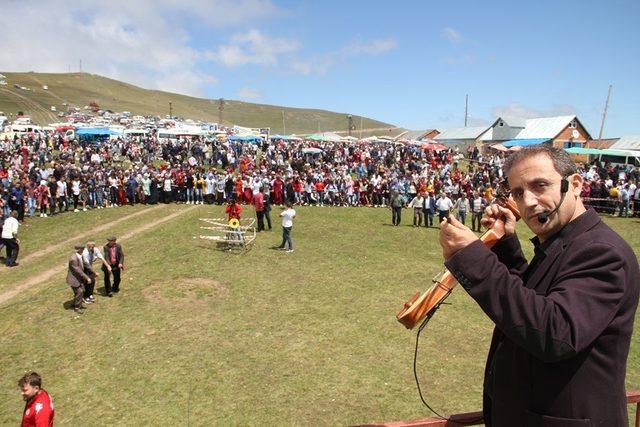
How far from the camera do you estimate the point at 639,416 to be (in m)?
2.90

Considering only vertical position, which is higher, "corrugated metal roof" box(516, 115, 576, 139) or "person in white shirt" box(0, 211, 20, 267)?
"corrugated metal roof" box(516, 115, 576, 139)

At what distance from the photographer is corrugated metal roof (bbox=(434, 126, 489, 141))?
6355 centimetres

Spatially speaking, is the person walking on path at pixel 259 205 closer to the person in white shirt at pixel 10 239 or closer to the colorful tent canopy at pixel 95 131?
the person in white shirt at pixel 10 239

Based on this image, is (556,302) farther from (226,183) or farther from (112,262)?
(226,183)

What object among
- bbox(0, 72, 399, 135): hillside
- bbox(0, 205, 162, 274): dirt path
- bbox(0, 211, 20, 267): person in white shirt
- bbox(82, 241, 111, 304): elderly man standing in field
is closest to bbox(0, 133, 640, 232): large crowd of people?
bbox(0, 205, 162, 274): dirt path

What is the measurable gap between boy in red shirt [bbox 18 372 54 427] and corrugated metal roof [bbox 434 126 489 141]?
62670 millimetres

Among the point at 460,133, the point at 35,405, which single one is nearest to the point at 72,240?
the point at 35,405

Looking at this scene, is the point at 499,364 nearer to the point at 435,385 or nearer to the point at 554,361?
the point at 554,361

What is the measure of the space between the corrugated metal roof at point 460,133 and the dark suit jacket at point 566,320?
6460 cm

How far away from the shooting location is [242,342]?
9.76m

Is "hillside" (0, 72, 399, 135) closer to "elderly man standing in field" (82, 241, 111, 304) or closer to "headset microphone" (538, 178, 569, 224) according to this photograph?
"elderly man standing in field" (82, 241, 111, 304)

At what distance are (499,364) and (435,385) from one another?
6595 millimetres

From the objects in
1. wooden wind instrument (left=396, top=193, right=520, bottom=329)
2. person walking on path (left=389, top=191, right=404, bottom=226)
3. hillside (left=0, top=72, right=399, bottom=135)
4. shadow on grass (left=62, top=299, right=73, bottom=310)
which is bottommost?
shadow on grass (left=62, top=299, right=73, bottom=310)

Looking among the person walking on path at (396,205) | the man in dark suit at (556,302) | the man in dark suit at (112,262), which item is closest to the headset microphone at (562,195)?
the man in dark suit at (556,302)
